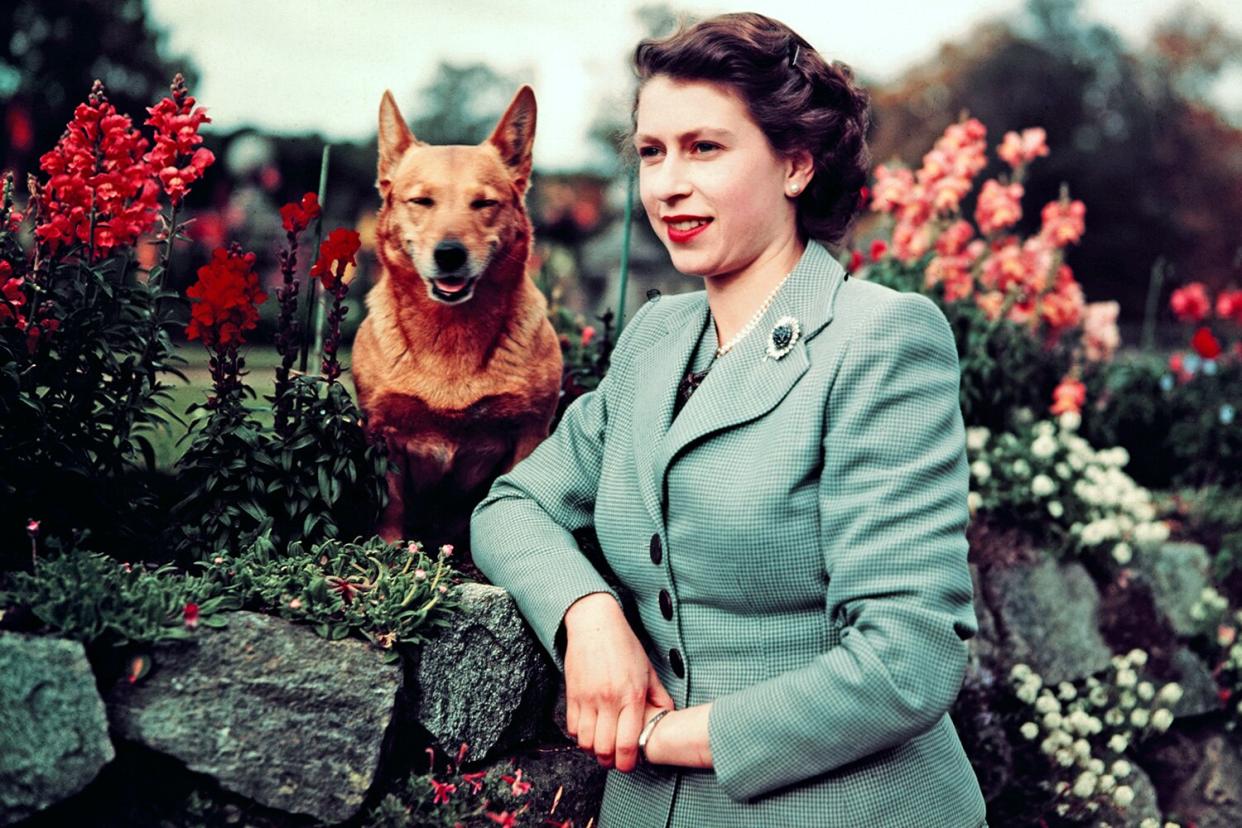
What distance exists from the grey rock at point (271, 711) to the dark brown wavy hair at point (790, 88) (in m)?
1.43

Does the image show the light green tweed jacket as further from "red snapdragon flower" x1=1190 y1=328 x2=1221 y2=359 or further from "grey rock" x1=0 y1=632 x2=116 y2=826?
"red snapdragon flower" x1=1190 y1=328 x2=1221 y2=359

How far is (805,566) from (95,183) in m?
2.07

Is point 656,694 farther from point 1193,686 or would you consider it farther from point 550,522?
point 1193,686

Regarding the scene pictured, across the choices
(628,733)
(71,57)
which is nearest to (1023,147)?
(628,733)

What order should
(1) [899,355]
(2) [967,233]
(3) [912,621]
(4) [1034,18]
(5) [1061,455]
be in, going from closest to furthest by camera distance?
(3) [912,621] < (1) [899,355] < (5) [1061,455] < (2) [967,233] < (4) [1034,18]

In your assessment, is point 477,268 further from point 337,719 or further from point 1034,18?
point 1034,18

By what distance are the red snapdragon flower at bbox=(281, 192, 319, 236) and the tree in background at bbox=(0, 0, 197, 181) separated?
1422 cm

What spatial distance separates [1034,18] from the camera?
34531 millimetres

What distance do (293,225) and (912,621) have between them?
183 cm

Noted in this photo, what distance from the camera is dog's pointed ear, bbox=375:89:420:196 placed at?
319 cm

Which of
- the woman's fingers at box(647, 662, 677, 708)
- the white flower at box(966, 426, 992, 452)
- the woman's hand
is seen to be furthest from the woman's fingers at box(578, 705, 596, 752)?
the white flower at box(966, 426, 992, 452)

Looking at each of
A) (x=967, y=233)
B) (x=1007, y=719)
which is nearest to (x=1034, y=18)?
(x=967, y=233)

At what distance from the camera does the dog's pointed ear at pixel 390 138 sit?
3188 millimetres

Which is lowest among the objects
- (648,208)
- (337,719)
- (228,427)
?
(337,719)
